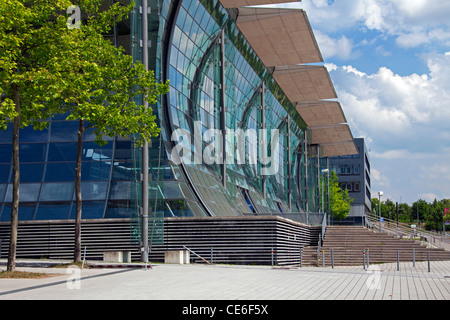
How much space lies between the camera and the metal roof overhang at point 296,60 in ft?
111

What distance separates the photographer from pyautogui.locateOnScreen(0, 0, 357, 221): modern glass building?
24875 mm

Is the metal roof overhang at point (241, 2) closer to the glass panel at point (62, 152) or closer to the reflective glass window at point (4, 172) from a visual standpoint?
the glass panel at point (62, 152)

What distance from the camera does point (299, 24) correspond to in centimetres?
3381

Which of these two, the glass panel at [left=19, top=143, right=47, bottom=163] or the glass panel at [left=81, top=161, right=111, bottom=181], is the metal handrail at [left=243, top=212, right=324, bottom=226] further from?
the glass panel at [left=19, top=143, right=47, bottom=163]

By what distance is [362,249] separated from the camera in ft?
115

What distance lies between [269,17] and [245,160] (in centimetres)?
1014

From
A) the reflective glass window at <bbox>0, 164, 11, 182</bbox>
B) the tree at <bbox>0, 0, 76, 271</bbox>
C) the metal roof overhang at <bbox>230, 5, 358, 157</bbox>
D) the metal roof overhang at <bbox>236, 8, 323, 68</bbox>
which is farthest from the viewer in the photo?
the metal roof overhang at <bbox>230, 5, 358, 157</bbox>

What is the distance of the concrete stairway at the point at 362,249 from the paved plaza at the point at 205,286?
1508cm

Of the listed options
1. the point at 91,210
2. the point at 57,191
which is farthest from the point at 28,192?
the point at 91,210

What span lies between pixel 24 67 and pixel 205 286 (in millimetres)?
8023

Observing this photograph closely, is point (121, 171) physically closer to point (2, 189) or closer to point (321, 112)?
point (2, 189)

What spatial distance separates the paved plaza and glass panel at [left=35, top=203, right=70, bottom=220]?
24.7ft

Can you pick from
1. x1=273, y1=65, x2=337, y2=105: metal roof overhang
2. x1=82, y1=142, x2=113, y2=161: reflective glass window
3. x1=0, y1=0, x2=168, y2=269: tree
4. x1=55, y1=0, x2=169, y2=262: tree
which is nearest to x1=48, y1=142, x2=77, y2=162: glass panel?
x1=82, y1=142, x2=113, y2=161: reflective glass window

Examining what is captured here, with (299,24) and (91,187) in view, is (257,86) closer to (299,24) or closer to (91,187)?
(299,24)
